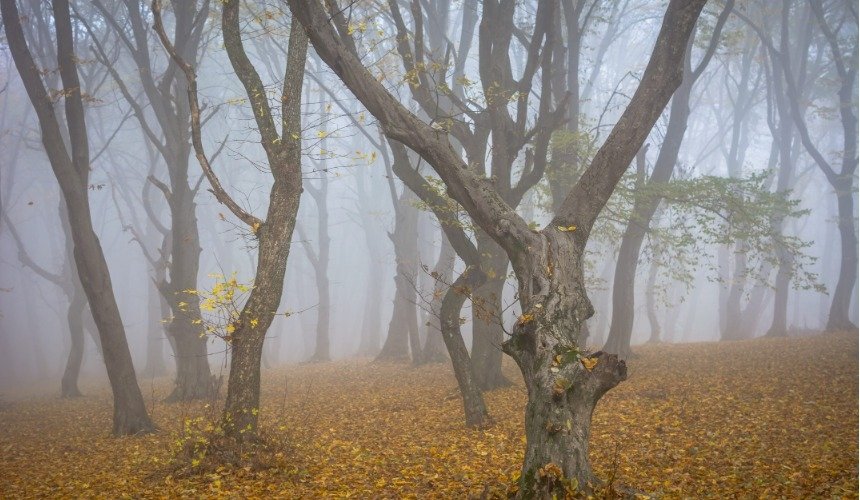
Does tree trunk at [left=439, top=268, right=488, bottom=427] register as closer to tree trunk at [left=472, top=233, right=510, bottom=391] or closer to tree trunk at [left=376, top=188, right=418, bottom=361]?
tree trunk at [left=472, top=233, right=510, bottom=391]

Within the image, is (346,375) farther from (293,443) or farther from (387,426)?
(293,443)

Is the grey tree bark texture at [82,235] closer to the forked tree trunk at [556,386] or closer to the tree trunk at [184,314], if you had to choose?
the tree trunk at [184,314]

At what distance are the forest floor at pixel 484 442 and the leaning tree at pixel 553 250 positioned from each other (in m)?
0.62

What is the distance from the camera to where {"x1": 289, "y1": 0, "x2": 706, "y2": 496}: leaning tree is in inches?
186

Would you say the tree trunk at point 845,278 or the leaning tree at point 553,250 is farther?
the tree trunk at point 845,278

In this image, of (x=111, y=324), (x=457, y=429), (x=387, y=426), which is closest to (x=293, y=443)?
(x=387, y=426)

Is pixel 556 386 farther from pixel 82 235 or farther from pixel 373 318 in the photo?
pixel 373 318

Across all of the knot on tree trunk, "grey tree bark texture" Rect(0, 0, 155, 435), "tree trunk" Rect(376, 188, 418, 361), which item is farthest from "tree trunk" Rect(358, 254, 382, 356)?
the knot on tree trunk

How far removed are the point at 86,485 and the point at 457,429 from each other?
15.8 feet

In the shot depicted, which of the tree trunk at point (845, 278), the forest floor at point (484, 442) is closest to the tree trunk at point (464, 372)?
the forest floor at point (484, 442)

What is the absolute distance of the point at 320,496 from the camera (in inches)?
233

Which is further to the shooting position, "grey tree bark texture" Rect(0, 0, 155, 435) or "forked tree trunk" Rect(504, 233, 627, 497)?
"grey tree bark texture" Rect(0, 0, 155, 435)

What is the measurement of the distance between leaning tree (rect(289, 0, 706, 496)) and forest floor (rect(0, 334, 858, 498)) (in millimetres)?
625

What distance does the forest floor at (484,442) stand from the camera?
19.6 ft
